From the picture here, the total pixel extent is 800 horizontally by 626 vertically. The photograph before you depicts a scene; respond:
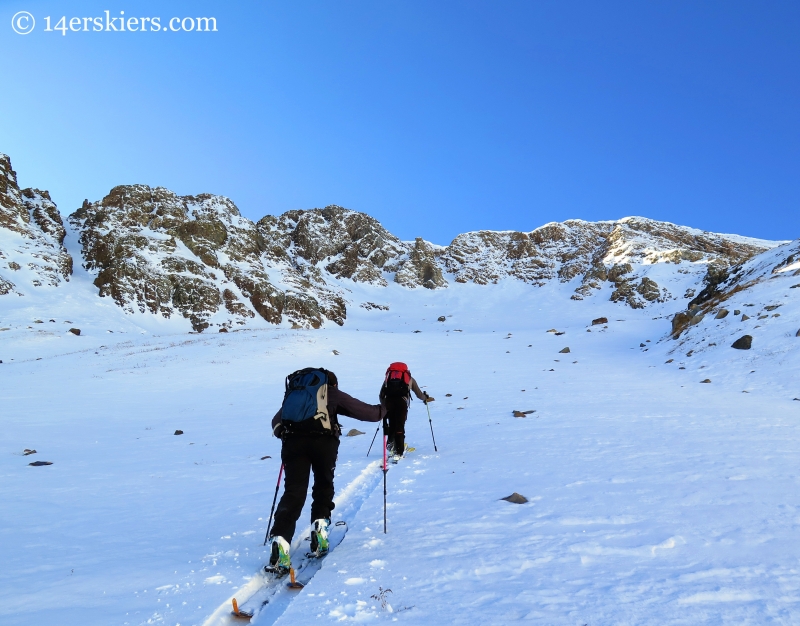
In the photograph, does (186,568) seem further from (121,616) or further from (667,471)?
(667,471)

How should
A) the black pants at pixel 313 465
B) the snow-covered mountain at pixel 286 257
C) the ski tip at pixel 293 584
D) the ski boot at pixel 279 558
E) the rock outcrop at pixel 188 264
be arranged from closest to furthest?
the ski tip at pixel 293 584 → the ski boot at pixel 279 558 → the black pants at pixel 313 465 → the snow-covered mountain at pixel 286 257 → the rock outcrop at pixel 188 264

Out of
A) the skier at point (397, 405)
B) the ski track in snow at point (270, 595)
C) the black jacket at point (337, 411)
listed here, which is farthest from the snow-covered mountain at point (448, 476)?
the black jacket at point (337, 411)

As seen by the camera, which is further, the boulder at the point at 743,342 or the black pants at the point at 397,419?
the boulder at the point at 743,342

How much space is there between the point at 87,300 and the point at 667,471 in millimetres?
61055

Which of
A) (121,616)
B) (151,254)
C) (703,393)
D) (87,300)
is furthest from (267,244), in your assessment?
(121,616)

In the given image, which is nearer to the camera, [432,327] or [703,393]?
[703,393]

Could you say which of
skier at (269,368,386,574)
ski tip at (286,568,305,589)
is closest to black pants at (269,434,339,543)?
skier at (269,368,386,574)

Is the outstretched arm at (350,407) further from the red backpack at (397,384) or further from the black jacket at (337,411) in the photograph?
the red backpack at (397,384)

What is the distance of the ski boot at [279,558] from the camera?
4426 millimetres

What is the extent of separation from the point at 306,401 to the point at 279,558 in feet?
5.34

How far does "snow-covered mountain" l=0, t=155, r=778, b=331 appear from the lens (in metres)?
57.3

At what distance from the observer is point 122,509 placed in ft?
21.7

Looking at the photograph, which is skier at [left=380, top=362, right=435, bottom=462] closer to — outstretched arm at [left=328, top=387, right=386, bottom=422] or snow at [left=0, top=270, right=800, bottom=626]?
snow at [left=0, top=270, right=800, bottom=626]

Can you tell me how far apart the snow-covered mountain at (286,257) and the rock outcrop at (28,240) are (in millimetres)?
191
